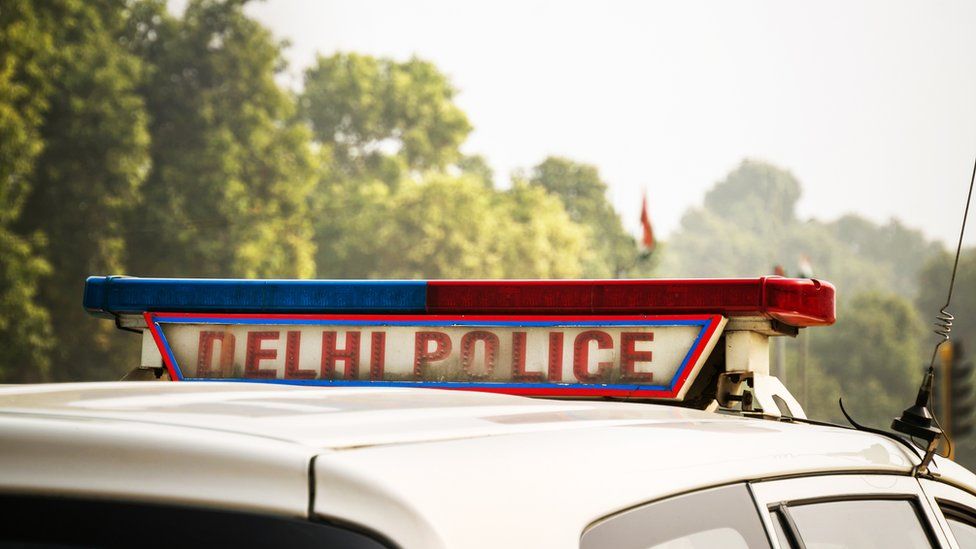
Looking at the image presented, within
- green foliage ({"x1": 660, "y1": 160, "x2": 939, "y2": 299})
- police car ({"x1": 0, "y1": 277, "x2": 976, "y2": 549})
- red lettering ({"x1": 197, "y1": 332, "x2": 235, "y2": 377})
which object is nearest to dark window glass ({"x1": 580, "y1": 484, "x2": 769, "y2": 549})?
police car ({"x1": 0, "y1": 277, "x2": 976, "y2": 549})

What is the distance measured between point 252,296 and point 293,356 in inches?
7.4

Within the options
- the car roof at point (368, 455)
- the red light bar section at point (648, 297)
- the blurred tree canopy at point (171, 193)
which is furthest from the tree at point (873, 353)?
the car roof at point (368, 455)

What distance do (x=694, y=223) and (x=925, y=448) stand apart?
556ft

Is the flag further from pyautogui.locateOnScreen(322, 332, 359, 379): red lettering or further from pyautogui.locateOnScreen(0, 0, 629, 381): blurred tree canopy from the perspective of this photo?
pyautogui.locateOnScreen(322, 332, 359, 379): red lettering

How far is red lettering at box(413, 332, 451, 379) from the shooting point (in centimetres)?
285

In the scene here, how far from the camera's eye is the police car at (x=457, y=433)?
3.37 feet

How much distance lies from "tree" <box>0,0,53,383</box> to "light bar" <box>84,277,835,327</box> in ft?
100

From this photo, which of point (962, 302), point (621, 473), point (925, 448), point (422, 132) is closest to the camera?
point (621, 473)

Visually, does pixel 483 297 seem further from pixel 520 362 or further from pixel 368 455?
pixel 368 455

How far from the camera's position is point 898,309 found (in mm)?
84438

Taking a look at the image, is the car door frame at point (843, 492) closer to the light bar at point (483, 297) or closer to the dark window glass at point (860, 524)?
the dark window glass at point (860, 524)

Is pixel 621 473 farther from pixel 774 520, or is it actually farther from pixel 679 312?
pixel 679 312

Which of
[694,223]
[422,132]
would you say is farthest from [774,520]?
[694,223]

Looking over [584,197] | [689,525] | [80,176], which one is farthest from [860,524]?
[584,197]
